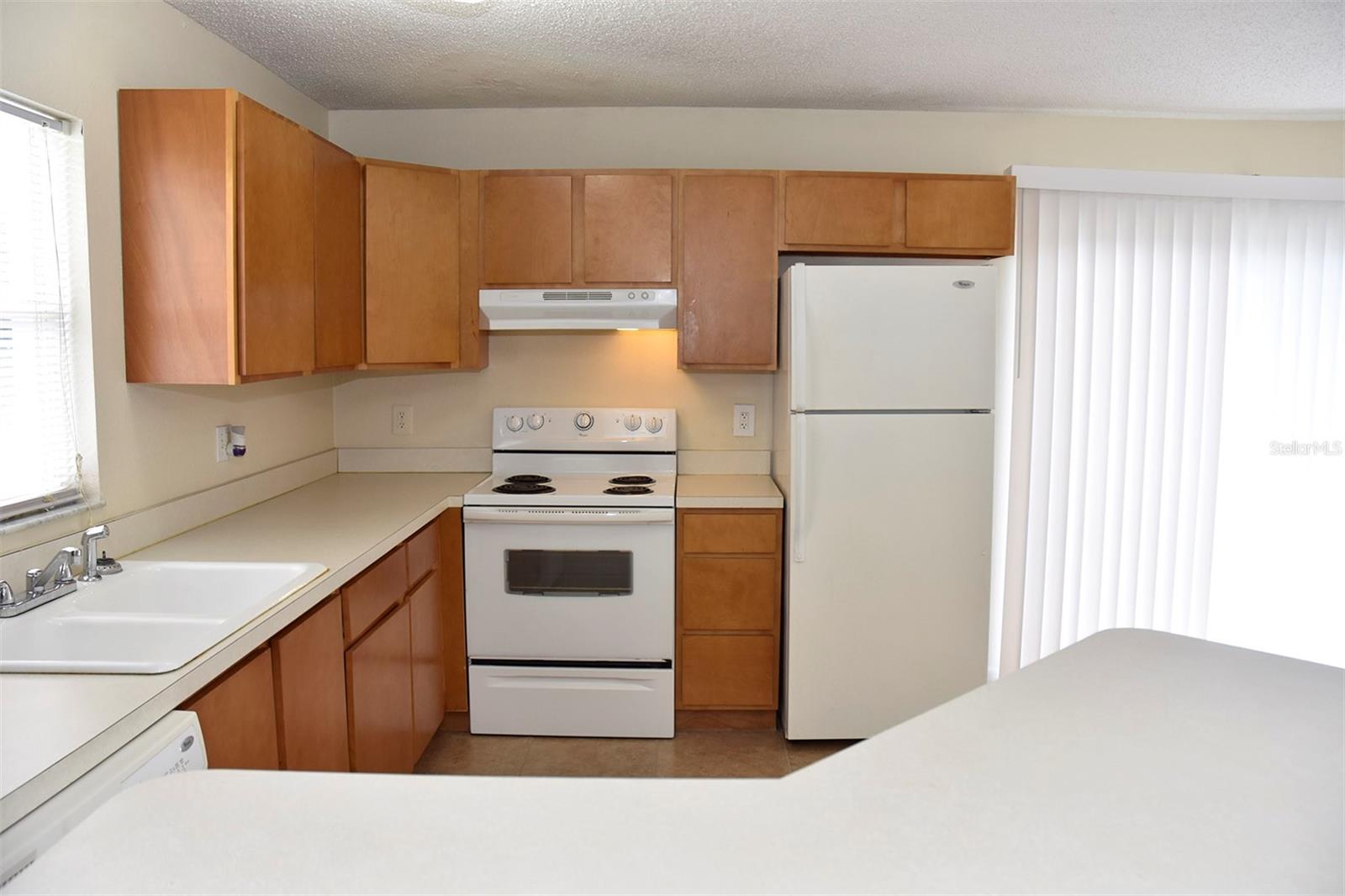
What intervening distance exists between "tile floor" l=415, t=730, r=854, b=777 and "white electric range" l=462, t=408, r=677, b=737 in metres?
0.05

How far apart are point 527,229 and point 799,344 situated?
113 cm

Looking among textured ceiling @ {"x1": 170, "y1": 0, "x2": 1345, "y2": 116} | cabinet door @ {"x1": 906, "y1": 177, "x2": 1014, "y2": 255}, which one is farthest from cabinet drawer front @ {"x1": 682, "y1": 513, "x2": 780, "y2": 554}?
textured ceiling @ {"x1": 170, "y1": 0, "x2": 1345, "y2": 116}

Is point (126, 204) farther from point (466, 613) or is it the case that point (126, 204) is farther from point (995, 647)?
point (995, 647)

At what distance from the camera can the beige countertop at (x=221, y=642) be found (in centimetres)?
115

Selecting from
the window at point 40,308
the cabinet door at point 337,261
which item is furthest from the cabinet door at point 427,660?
the window at point 40,308

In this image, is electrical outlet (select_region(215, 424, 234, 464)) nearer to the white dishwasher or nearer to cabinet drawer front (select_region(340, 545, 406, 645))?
cabinet drawer front (select_region(340, 545, 406, 645))

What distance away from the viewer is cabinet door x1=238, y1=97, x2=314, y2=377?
221 cm

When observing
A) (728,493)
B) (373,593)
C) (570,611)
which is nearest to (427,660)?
(570,611)

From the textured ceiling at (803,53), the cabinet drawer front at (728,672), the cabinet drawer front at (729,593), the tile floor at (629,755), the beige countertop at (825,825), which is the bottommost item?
the tile floor at (629,755)

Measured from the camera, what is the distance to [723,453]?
3.69 metres

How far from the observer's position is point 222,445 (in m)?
2.72

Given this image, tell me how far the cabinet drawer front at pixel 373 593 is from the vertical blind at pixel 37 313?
26.6 inches

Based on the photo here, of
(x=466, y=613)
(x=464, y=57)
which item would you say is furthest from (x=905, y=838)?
(x=464, y=57)

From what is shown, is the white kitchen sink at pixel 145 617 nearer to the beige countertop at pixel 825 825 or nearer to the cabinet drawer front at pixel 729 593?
the beige countertop at pixel 825 825
